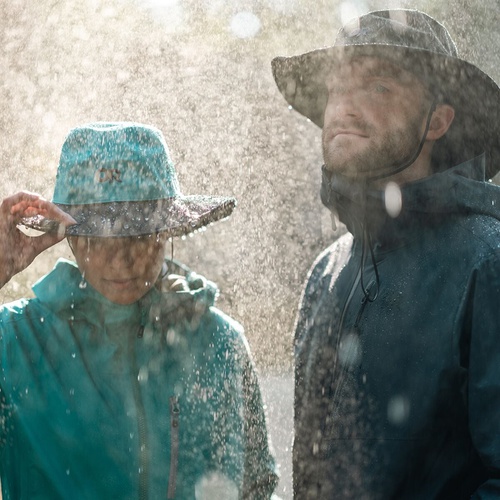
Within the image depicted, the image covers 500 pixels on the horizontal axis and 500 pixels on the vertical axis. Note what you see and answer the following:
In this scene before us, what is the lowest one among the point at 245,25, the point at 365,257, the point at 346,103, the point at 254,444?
the point at 245,25

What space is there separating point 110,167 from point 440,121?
38.1 inches

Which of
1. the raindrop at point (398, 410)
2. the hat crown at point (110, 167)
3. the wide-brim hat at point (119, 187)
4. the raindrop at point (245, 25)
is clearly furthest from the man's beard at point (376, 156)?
the raindrop at point (245, 25)

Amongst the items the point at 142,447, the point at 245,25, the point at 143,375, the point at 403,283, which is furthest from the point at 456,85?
the point at 245,25

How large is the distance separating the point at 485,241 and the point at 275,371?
5657 mm

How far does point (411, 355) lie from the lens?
7.25 ft

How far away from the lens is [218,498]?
223 centimetres

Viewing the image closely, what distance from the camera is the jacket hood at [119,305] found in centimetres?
217

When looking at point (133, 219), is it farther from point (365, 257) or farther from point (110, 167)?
point (365, 257)

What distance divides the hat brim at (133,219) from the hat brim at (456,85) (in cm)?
65

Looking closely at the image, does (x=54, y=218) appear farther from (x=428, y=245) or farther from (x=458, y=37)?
(x=458, y=37)

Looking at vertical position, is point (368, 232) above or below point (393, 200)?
below

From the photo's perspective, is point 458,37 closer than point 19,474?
No

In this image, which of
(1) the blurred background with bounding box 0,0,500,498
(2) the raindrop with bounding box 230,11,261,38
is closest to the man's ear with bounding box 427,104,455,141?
(1) the blurred background with bounding box 0,0,500,498

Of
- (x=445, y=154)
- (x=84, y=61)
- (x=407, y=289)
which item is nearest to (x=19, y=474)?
(x=407, y=289)
